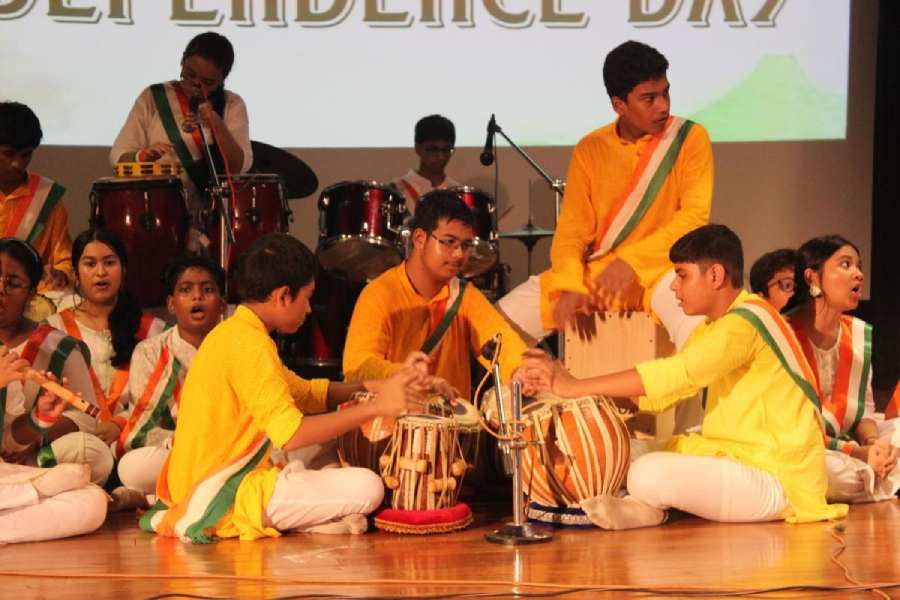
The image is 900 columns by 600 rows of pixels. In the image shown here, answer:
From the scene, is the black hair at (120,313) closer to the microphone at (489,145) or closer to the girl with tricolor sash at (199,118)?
the girl with tricolor sash at (199,118)

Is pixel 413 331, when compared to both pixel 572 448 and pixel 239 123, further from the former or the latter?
pixel 239 123

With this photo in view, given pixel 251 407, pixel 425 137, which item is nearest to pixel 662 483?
pixel 251 407

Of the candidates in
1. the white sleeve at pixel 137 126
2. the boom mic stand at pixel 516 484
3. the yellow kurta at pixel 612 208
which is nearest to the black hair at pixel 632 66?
the yellow kurta at pixel 612 208

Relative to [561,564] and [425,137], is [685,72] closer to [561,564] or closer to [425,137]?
[425,137]

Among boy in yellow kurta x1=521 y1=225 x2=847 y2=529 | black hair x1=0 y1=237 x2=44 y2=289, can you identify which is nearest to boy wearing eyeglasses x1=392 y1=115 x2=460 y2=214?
black hair x1=0 y1=237 x2=44 y2=289

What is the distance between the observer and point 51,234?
6.46 meters

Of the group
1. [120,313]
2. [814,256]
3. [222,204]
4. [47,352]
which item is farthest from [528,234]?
[47,352]

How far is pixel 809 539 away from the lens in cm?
442

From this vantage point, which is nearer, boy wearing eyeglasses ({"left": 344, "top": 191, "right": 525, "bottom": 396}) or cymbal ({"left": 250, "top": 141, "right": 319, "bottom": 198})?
boy wearing eyeglasses ({"left": 344, "top": 191, "right": 525, "bottom": 396})

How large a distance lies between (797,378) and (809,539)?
1.82 feet

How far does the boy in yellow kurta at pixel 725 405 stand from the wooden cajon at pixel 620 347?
2.39ft

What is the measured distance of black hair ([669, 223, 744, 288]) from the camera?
15.6 ft

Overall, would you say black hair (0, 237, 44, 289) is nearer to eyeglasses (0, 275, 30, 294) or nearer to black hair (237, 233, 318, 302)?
eyeglasses (0, 275, 30, 294)

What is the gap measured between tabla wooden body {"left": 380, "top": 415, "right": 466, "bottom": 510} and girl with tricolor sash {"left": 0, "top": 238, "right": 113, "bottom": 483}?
1.10 meters
